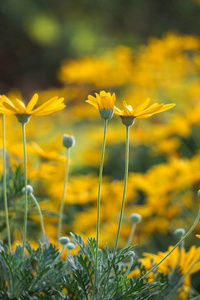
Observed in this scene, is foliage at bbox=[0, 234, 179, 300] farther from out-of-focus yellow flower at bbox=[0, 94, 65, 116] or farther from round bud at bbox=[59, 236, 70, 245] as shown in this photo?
out-of-focus yellow flower at bbox=[0, 94, 65, 116]

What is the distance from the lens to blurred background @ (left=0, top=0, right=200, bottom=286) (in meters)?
1.13

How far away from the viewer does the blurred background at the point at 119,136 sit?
1128mm

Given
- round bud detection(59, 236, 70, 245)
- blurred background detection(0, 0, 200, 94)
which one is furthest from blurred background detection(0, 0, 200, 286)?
round bud detection(59, 236, 70, 245)

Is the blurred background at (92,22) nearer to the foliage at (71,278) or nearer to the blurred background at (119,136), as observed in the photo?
the blurred background at (119,136)

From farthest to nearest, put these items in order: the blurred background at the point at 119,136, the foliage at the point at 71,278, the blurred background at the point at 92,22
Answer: the blurred background at the point at 92,22, the blurred background at the point at 119,136, the foliage at the point at 71,278

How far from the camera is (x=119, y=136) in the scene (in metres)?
1.79

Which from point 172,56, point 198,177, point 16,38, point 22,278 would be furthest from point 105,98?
point 16,38

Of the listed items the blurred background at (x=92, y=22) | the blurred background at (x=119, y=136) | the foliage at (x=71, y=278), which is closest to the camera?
the foliage at (x=71, y=278)

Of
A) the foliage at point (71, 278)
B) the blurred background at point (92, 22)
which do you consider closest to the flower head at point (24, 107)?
the foliage at point (71, 278)

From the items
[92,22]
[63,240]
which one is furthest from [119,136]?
[92,22]

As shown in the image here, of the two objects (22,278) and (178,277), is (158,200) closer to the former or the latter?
(178,277)

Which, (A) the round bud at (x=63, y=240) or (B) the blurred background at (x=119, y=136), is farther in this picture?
(B) the blurred background at (x=119, y=136)

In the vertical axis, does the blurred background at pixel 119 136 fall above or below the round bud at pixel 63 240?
above

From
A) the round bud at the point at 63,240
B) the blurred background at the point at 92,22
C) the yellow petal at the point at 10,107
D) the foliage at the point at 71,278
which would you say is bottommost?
the foliage at the point at 71,278
